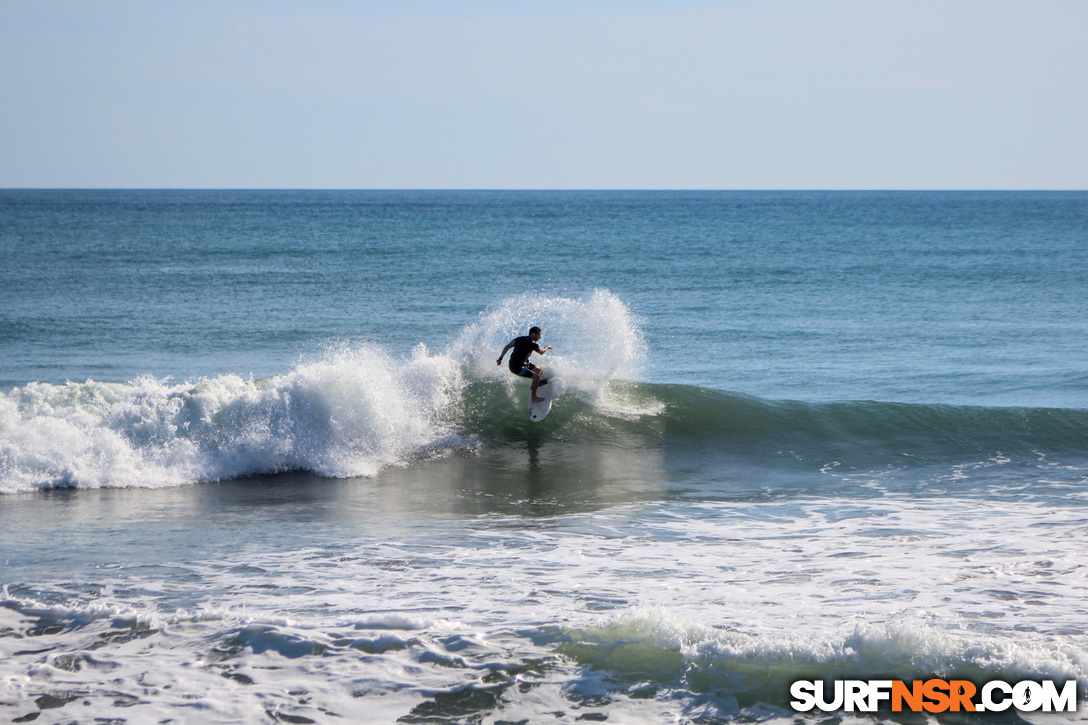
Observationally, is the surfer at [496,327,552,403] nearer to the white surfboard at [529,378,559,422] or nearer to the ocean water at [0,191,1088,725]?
the white surfboard at [529,378,559,422]

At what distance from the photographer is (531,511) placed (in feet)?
32.6

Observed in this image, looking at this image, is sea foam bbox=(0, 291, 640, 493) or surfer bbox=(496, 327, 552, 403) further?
surfer bbox=(496, 327, 552, 403)

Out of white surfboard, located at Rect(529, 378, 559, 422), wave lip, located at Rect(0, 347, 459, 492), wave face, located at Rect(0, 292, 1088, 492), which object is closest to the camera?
wave lip, located at Rect(0, 347, 459, 492)

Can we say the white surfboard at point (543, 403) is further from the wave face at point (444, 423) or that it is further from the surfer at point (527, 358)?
the wave face at point (444, 423)

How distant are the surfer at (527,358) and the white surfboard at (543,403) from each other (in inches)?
2.5

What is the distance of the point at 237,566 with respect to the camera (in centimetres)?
773

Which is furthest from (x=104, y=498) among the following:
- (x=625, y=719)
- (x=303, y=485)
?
(x=625, y=719)

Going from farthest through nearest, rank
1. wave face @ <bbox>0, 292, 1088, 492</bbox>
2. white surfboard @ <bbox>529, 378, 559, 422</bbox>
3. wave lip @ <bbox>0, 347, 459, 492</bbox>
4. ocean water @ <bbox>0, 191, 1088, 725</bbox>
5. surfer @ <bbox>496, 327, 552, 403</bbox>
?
white surfboard @ <bbox>529, 378, 559, 422</bbox> < surfer @ <bbox>496, 327, 552, 403</bbox> < wave face @ <bbox>0, 292, 1088, 492</bbox> < wave lip @ <bbox>0, 347, 459, 492</bbox> < ocean water @ <bbox>0, 191, 1088, 725</bbox>

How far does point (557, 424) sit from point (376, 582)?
6.99m

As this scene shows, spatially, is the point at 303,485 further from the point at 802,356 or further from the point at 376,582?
the point at 802,356

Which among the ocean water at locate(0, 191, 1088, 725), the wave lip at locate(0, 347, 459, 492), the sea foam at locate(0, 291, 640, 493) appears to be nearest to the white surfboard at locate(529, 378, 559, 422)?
the ocean water at locate(0, 191, 1088, 725)

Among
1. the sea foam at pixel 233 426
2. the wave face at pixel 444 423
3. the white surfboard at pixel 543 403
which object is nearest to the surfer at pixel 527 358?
the white surfboard at pixel 543 403

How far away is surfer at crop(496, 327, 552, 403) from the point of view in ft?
43.7

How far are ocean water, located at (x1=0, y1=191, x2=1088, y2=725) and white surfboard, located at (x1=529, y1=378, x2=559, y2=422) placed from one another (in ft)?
0.70
